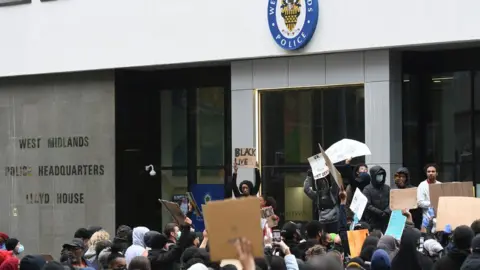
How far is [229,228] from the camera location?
7.18 metres

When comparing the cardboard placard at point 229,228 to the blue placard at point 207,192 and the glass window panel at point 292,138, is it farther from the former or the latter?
the blue placard at point 207,192

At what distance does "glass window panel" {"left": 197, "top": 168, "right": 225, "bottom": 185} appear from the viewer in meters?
23.9

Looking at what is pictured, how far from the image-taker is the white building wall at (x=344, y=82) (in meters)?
19.8

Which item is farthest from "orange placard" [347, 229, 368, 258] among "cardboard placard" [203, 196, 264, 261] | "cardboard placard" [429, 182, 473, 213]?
"cardboard placard" [203, 196, 264, 261]

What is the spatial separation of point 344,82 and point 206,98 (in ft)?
15.7

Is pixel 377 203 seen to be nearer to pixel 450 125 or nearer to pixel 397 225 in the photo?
pixel 397 225

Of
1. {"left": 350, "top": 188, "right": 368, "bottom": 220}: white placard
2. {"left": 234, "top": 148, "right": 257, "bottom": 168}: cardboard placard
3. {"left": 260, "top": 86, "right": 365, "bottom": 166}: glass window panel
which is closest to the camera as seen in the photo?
{"left": 350, "top": 188, "right": 368, "bottom": 220}: white placard

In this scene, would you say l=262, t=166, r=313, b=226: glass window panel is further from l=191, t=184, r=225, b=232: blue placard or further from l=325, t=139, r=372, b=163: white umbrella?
l=325, t=139, r=372, b=163: white umbrella

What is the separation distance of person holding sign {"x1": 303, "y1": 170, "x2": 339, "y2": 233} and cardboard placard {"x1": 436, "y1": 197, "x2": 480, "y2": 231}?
3.07 metres

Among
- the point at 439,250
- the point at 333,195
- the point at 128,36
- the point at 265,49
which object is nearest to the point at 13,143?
the point at 128,36

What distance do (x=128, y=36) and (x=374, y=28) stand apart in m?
6.05

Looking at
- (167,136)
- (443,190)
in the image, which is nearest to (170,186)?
(167,136)

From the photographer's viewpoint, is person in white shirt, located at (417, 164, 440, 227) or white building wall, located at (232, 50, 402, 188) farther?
white building wall, located at (232, 50, 402, 188)

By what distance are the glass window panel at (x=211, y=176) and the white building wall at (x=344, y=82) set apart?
217cm
